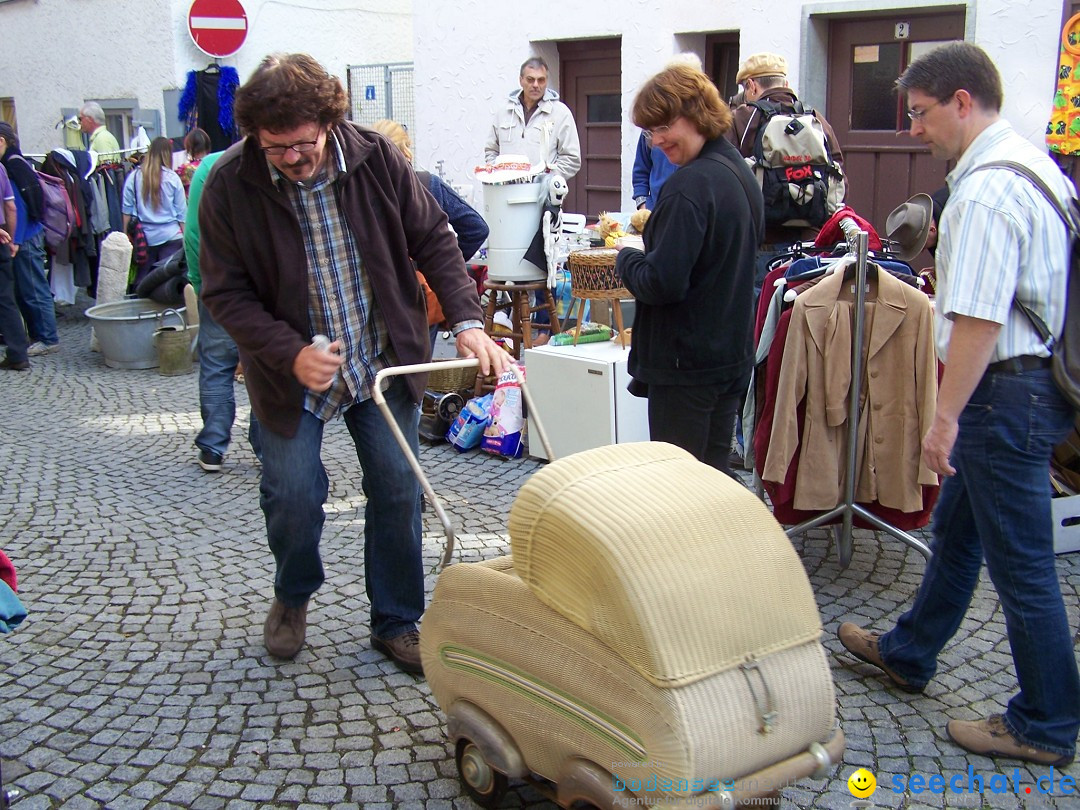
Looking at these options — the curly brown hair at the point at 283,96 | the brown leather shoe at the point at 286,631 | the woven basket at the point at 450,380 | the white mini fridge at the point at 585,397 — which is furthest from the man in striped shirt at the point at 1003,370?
the woven basket at the point at 450,380

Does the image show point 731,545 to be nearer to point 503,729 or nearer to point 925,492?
point 503,729

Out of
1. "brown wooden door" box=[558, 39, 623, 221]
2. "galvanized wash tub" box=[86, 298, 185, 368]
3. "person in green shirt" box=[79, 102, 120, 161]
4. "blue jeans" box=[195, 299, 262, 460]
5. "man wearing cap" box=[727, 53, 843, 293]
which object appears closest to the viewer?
"man wearing cap" box=[727, 53, 843, 293]

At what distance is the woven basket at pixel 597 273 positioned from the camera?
17.9 feet

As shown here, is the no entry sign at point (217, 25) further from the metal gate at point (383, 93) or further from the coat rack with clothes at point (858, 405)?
the coat rack with clothes at point (858, 405)

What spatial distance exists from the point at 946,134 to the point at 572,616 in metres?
1.61

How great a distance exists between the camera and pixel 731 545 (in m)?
2.39

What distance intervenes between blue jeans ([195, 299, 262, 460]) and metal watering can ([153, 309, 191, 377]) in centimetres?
256

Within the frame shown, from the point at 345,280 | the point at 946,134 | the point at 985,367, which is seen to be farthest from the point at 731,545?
the point at 345,280

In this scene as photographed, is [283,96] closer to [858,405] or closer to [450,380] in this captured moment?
[858,405]

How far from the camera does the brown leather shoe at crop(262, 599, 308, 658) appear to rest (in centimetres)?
372

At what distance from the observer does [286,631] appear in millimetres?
3725

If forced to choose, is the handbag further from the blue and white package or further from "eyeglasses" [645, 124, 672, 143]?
"eyeglasses" [645, 124, 672, 143]

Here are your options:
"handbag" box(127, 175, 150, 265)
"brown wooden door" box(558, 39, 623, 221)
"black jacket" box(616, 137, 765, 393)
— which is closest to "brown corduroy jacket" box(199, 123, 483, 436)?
"black jacket" box(616, 137, 765, 393)

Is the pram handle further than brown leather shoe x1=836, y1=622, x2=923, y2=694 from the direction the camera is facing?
No
